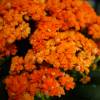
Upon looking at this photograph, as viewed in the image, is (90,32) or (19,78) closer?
(19,78)

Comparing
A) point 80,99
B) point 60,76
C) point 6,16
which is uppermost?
point 6,16

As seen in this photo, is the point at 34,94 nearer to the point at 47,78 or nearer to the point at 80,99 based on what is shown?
the point at 47,78

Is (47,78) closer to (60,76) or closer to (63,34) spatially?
(60,76)

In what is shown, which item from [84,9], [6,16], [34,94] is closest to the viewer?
[34,94]

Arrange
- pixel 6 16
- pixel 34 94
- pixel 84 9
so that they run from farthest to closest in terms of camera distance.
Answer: pixel 84 9
pixel 6 16
pixel 34 94

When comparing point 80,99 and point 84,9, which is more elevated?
point 84,9

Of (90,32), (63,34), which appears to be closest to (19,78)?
(63,34)
